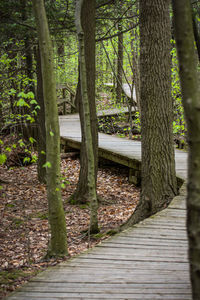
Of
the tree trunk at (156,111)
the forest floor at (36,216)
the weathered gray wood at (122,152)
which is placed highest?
the tree trunk at (156,111)

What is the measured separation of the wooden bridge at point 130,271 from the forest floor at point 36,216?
0.57 meters

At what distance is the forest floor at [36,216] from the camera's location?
14.9 feet

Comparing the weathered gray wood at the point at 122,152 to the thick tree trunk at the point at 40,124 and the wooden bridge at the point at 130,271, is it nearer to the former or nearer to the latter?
the thick tree trunk at the point at 40,124

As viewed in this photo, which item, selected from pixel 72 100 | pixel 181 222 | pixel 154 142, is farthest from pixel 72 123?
pixel 181 222

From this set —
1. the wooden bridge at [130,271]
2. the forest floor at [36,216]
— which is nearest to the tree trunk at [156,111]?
the wooden bridge at [130,271]

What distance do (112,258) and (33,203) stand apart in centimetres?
499

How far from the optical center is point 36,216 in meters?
7.23

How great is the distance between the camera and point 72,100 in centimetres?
1845

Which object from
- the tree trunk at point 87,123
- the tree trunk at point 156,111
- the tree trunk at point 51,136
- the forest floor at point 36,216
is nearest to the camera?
the tree trunk at point 51,136

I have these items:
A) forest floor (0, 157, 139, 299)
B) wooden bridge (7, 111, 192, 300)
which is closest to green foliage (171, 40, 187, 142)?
forest floor (0, 157, 139, 299)

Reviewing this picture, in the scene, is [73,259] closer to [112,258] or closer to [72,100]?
[112,258]

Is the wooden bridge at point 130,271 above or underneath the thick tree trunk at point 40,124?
underneath

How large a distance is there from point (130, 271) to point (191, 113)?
1.97m

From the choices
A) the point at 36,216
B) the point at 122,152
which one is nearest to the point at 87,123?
the point at 36,216
